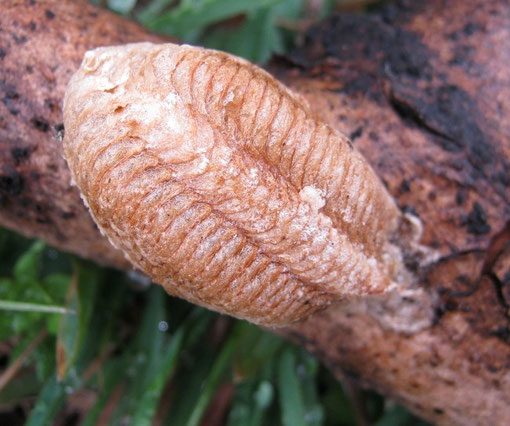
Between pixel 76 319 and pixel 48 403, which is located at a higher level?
pixel 76 319

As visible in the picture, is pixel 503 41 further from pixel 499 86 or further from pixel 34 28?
pixel 34 28

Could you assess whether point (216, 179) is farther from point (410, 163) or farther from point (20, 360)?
point (20, 360)

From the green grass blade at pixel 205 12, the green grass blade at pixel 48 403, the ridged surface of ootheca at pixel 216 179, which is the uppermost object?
the green grass blade at pixel 205 12

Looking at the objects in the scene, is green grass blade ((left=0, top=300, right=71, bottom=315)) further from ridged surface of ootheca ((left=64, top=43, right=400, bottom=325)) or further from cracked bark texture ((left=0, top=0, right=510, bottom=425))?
ridged surface of ootheca ((left=64, top=43, right=400, bottom=325))

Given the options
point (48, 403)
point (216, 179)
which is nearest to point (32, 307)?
point (48, 403)

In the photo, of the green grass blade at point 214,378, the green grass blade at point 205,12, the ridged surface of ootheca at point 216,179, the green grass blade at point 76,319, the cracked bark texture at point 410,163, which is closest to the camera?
the ridged surface of ootheca at point 216,179

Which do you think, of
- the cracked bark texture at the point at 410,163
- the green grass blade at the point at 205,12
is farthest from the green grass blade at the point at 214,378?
the green grass blade at the point at 205,12

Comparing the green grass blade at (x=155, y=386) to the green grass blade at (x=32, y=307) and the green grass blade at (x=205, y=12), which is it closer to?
the green grass blade at (x=32, y=307)
